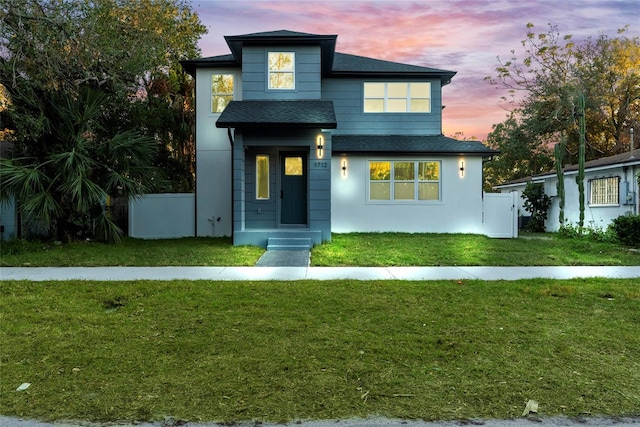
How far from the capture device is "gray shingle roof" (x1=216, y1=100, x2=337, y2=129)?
35.6 ft

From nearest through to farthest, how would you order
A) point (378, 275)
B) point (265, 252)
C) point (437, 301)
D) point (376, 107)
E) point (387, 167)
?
1. point (437, 301)
2. point (378, 275)
3. point (265, 252)
4. point (387, 167)
5. point (376, 107)

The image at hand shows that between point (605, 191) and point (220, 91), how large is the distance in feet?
47.5

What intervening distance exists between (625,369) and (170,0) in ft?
69.8

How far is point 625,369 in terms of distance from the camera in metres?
3.38

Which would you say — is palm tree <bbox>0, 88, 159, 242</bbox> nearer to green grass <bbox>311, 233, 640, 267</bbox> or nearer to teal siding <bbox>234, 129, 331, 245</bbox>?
teal siding <bbox>234, 129, 331, 245</bbox>

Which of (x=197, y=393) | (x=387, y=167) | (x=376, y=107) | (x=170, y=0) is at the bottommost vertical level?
(x=197, y=393)

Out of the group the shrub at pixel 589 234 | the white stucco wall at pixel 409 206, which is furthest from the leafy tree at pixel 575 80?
the white stucco wall at pixel 409 206

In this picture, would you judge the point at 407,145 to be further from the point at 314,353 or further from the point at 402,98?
the point at 314,353

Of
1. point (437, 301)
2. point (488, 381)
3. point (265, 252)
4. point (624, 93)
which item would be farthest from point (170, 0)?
point (624, 93)

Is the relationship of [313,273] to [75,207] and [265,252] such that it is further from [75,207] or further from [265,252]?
[75,207]

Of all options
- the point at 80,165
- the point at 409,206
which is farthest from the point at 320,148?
the point at 80,165

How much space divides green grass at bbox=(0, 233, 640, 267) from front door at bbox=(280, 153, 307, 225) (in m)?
1.71

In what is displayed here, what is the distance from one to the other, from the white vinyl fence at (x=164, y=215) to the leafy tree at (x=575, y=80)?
20080 millimetres

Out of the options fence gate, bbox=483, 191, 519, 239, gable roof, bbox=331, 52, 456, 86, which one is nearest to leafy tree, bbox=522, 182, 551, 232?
fence gate, bbox=483, 191, 519, 239
